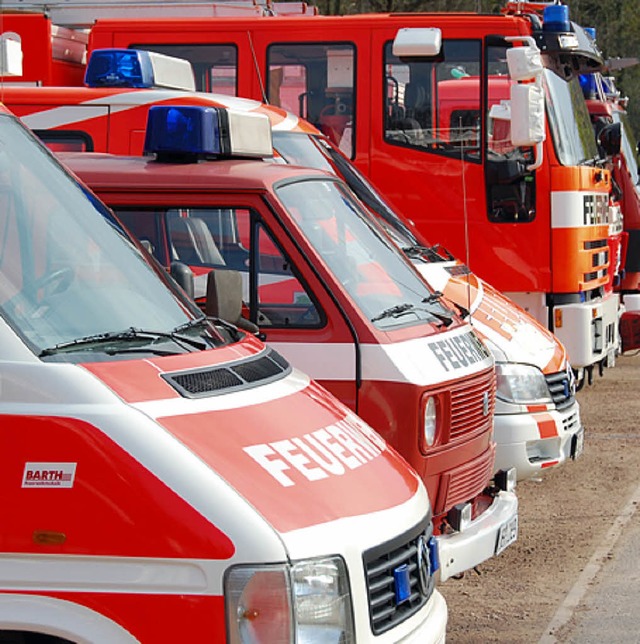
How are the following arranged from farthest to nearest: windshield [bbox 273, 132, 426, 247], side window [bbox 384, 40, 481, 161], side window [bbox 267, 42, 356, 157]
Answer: side window [bbox 267, 42, 356, 157], side window [bbox 384, 40, 481, 161], windshield [bbox 273, 132, 426, 247]

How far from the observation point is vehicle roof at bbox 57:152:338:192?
5684 mm

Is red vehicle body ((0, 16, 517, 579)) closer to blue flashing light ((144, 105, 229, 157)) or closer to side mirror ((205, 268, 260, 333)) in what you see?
blue flashing light ((144, 105, 229, 157))

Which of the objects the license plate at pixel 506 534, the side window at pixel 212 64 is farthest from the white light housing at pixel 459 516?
the side window at pixel 212 64

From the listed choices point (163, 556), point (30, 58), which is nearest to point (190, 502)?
point (163, 556)

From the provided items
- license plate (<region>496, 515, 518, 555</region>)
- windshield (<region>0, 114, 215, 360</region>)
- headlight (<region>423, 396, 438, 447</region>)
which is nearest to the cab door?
headlight (<region>423, 396, 438, 447</region>)

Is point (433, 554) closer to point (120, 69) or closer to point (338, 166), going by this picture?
point (338, 166)

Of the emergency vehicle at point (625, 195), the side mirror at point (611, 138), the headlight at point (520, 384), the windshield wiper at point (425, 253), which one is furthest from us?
the emergency vehicle at point (625, 195)

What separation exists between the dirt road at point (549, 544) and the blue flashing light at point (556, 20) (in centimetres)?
323

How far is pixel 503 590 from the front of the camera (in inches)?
271

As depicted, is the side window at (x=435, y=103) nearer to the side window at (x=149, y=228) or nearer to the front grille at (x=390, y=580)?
the side window at (x=149, y=228)

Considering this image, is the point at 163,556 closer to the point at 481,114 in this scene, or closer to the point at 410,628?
the point at 410,628

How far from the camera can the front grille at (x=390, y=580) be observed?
3.34 meters

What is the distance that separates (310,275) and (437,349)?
25.2 inches

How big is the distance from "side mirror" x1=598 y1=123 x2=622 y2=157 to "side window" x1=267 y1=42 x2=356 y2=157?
3.37 m
